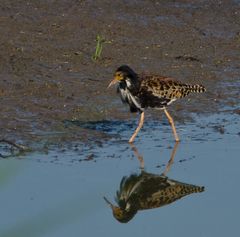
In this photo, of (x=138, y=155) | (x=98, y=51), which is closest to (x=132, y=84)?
(x=138, y=155)

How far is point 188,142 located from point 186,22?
15.0ft

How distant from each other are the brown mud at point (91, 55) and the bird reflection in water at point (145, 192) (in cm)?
134

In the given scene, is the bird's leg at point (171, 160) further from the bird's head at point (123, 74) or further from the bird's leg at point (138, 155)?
the bird's head at point (123, 74)

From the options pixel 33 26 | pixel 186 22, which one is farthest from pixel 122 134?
pixel 186 22

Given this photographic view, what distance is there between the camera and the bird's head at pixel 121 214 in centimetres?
521

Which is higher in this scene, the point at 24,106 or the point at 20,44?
the point at 20,44

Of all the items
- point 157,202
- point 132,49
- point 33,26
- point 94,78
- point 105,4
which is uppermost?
point 105,4

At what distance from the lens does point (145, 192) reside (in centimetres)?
598

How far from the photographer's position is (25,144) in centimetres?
713

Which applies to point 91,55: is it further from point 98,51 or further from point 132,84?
point 132,84

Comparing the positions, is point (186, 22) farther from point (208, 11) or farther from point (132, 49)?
point (132, 49)

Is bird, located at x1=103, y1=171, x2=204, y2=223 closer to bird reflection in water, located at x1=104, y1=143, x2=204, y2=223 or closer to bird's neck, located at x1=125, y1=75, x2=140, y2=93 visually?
bird reflection in water, located at x1=104, y1=143, x2=204, y2=223

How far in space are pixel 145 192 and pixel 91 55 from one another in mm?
4424

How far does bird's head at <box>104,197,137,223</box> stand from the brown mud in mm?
1906
